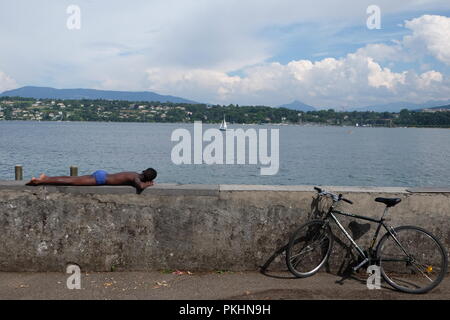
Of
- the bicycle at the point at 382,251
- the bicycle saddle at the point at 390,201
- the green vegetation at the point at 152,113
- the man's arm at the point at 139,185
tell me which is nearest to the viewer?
the bicycle saddle at the point at 390,201

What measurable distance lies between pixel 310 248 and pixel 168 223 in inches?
70.5

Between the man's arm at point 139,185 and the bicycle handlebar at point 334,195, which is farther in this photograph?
the man's arm at point 139,185

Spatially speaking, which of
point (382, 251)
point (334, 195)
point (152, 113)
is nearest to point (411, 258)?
point (382, 251)

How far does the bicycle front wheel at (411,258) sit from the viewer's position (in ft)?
19.2

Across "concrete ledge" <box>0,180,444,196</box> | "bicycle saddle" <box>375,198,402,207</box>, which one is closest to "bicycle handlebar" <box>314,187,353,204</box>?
"concrete ledge" <box>0,180,444,196</box>

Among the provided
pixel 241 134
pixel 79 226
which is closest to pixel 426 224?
pixel 79 226

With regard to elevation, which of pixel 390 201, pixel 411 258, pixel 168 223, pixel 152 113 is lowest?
pixel 411 258

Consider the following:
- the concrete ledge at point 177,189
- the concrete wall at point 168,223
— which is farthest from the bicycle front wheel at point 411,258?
the concrete ledge at point 177,189

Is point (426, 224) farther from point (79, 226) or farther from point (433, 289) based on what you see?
point (79, 226)

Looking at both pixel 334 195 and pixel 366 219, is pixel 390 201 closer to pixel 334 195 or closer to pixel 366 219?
pixel 366 219

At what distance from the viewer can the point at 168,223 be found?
6.01 metres

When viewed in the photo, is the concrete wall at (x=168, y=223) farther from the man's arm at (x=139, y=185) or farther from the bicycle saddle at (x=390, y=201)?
the bicycle saddle at (x=390, y=201)

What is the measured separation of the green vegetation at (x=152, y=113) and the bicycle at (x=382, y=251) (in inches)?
6047

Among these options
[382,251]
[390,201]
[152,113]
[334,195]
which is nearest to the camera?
[390,201]
